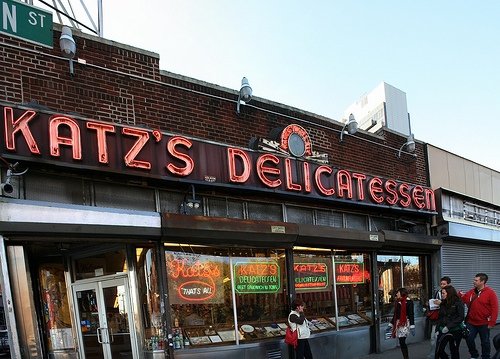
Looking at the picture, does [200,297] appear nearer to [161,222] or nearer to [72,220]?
[161,222]

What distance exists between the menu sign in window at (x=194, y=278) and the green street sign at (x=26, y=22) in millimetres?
3876

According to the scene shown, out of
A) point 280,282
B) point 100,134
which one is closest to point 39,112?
point 100,134

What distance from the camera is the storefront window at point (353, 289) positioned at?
10781 millimetres

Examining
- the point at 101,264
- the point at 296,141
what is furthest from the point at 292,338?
the point at 296,141

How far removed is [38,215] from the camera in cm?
608

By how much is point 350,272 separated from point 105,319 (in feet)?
18.7

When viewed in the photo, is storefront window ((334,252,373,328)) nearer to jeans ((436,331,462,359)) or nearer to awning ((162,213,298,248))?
awning ((162,213,298,248))

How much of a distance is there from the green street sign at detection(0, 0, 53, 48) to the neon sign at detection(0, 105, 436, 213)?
1.14 m

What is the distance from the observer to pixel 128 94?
7754mm

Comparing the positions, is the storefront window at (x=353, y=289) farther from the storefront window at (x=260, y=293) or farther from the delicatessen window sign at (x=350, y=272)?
the storefront window at (x=260, y=293)

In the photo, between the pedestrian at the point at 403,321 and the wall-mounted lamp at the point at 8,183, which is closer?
the wall-mounted lamp at the point at 8,183

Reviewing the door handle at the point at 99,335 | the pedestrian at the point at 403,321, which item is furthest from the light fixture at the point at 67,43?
the pedestrian at the point at 403,321

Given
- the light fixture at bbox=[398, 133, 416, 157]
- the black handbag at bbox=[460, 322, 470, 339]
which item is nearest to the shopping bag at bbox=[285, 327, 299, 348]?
the black handbag at bbox=[460, 322, 470, 339]

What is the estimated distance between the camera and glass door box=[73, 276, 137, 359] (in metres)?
7.97
